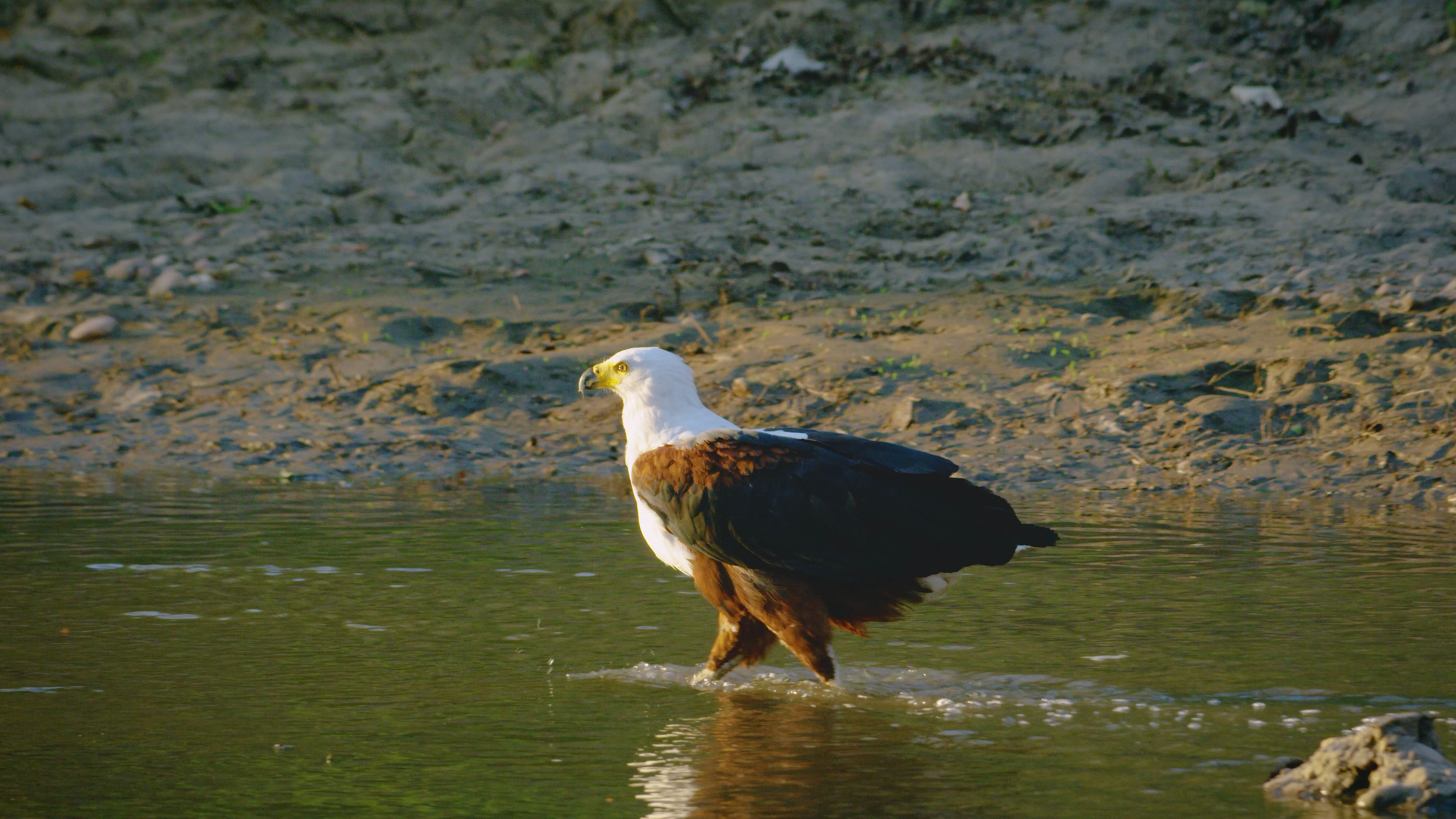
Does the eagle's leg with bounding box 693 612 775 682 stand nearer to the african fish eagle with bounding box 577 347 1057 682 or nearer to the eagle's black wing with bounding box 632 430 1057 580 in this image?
the african fish eagle with bounding box 577 347 1057 682

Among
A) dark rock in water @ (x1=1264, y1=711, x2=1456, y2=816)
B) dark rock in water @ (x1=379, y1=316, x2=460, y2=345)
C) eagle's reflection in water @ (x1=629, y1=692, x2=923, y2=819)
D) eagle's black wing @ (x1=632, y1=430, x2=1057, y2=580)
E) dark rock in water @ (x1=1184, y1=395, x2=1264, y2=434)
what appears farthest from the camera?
dark rock in water @ (x1=379, y1=316, x2=460, y2=345)

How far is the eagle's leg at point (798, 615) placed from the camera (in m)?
4.96

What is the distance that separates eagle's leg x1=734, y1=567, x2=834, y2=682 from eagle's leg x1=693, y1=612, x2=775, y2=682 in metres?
0.11

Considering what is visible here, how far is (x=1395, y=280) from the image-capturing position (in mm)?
10656

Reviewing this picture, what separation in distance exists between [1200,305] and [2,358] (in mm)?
8339

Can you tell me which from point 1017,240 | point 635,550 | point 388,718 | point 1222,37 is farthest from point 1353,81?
point 388,718

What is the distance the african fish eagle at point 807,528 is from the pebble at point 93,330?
7.70 metres

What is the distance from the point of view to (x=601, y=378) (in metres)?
5.52

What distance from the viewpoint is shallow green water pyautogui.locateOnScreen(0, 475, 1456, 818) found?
383 cm

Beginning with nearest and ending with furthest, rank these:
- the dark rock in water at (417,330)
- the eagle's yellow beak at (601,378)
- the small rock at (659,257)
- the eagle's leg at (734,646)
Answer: the eagle's leg at (734,646) → the eagle's yellow beak at (601,378) → the dark rock in water at (417,330) → the small rock at (659,257)

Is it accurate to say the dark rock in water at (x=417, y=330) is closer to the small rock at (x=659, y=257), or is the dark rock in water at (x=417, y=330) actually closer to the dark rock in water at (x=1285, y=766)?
the small rock at (x=659, y=257)

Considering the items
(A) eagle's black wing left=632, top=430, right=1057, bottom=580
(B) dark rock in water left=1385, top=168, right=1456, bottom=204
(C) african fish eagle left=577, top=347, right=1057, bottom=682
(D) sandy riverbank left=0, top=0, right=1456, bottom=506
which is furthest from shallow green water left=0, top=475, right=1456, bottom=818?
(B) dark rock in water left=1385, top=168, right=1456, bottom=204

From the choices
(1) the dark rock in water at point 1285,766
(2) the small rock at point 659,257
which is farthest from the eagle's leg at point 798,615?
(2) the small rock at point 659,257

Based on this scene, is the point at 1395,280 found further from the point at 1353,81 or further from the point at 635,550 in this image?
the point at 635,550
